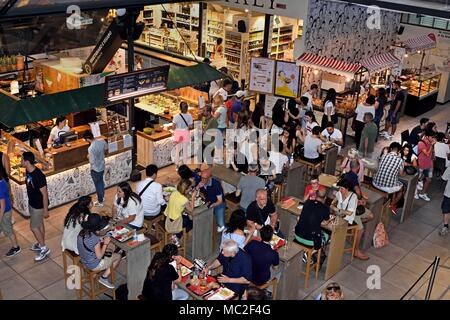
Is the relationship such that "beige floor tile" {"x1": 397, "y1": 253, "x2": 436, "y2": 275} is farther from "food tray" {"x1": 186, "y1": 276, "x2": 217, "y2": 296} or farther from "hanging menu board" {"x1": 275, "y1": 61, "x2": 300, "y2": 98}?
"hanging menu board" {"x1": 275, "y1": 61, "x2": 300, "y2": 98}

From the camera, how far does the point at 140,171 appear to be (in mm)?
11453

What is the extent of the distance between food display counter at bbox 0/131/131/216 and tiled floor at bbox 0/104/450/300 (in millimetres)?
286

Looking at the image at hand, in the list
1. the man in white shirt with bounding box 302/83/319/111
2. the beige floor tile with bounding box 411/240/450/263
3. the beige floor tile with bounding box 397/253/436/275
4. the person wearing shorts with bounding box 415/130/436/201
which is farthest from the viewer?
the man in white shirt with bounding box 302/83/319/111

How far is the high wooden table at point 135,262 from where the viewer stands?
7230mm

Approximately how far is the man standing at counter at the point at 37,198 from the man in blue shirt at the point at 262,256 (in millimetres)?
3336

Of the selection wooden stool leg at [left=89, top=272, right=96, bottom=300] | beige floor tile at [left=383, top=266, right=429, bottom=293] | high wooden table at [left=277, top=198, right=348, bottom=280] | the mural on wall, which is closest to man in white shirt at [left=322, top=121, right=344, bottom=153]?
high wooden table at [left=277, top=198, right=348, bottom=280]

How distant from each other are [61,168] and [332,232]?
16.2 ft

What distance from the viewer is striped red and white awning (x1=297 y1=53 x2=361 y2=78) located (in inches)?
517

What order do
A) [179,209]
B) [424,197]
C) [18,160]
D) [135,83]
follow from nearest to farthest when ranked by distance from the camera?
[179,209]
[18,160]
[135,83]
[424,197]

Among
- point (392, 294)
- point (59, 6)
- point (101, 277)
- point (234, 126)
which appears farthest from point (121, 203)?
point (234, 126)

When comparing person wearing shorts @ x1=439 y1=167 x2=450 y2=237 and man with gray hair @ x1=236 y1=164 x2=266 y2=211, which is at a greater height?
man with gray hair @ x1=236 y1=164 x2=266 y2=211

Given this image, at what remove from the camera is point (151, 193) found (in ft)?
26.9

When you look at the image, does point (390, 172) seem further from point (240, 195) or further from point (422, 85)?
point (422, 85)

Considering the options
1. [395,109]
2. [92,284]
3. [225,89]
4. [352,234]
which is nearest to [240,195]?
[352,234]
